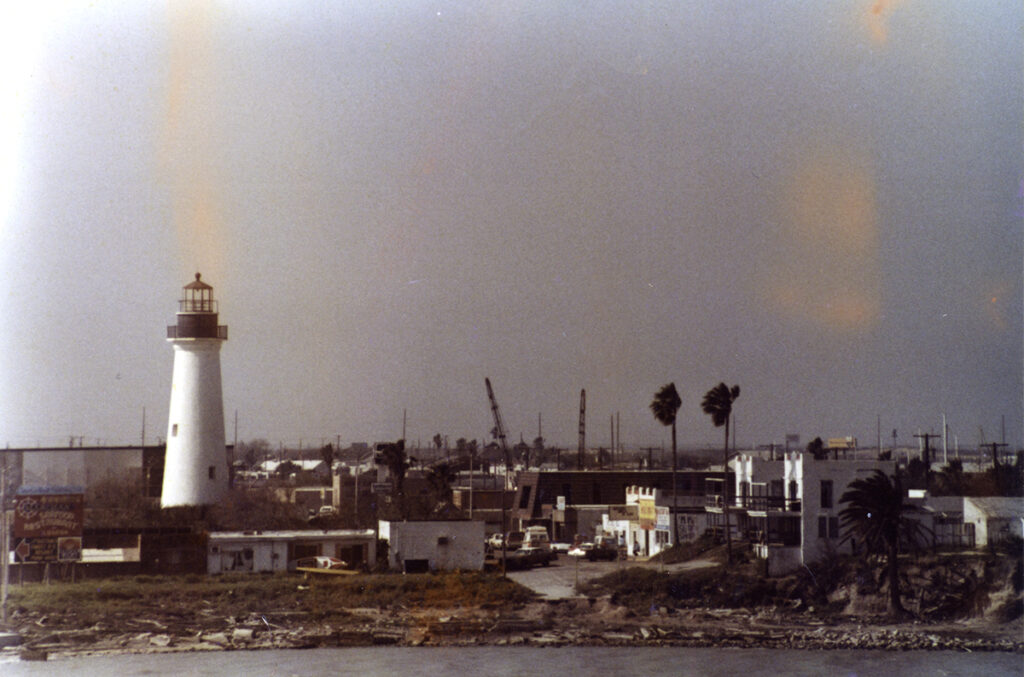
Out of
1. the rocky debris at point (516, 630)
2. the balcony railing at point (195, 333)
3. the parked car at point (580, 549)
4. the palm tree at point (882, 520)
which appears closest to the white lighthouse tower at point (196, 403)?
the balcony railing at point (195, 333)

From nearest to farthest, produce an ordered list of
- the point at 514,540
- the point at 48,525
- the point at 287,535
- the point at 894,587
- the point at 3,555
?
the point at 894,587
the point at 3,555
the point at 48,525
the point at 287,535
the point at 514,540

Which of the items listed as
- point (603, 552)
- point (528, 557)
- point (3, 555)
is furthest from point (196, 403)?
point (603, 552)

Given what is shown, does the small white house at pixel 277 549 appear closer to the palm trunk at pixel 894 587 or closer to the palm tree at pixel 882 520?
the palm tree at pixel 882 520

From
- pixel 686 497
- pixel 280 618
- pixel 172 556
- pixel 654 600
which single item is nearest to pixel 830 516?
pixel 654 600

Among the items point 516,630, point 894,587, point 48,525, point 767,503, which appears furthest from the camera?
point 767,503

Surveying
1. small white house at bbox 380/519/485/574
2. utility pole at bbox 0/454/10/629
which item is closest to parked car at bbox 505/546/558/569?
small white house at bbox 380/519/485/574

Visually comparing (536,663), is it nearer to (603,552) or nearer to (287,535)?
(287,535)
